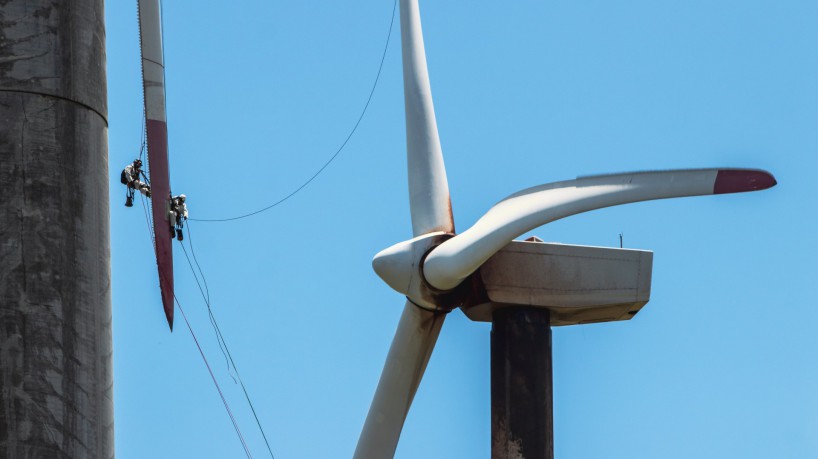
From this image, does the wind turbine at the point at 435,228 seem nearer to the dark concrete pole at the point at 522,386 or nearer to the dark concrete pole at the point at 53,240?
the dark concrete pole at the point at 522,386

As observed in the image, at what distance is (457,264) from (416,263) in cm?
123

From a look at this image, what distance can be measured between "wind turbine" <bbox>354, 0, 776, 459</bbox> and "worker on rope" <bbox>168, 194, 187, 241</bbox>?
3.85 metres

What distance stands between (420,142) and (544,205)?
3600mm

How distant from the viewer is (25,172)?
34.0 feet

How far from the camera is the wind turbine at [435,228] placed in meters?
22.2

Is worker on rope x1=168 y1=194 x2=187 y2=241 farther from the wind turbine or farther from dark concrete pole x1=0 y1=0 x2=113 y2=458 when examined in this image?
dark concrete pole x1=0 y1=0 x2=113 y2=458

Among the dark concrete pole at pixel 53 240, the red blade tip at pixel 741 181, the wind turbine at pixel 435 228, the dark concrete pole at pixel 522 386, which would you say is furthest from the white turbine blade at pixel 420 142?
the dark concrete pole at pixel 53 240

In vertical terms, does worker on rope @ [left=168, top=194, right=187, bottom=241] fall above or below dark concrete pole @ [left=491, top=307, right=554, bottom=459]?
above

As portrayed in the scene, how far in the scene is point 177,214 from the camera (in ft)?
70.0

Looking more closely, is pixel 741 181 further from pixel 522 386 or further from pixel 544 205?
pixel 522 386

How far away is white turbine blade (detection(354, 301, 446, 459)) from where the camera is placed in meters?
23.7

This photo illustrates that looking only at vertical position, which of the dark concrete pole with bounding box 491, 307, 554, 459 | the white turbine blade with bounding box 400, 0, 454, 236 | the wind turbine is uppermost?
the white turbine blade with bounding box 400, 0, 454, 236

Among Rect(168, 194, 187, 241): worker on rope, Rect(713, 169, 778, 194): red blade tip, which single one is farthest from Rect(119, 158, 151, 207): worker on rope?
Rect(713, 169, 778, 194): red blade tip

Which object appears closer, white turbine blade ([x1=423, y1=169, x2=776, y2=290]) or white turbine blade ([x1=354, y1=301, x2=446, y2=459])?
white turbine blade ([x1=423, y1=169, x2=776, y2=290])
